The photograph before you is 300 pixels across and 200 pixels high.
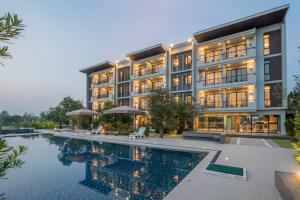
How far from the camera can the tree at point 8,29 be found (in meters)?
1.20

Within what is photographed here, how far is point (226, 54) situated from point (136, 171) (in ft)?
59.0

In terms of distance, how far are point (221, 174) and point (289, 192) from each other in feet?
7.51

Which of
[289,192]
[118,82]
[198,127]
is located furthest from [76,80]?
[289,192]

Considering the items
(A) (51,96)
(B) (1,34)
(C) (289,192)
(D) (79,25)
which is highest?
(D) (79,25)

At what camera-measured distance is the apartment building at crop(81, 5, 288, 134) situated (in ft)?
56.8

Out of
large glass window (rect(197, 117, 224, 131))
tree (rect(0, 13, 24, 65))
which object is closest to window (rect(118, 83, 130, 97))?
large glass window (rect(197, 117, 224, 131))

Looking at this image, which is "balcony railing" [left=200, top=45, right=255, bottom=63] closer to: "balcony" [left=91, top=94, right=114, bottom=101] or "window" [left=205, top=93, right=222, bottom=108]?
"window" [left=205, top=93, right=222, bottom=108]

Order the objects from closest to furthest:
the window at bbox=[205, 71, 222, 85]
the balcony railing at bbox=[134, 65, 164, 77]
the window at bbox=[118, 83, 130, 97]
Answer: the window at bbox=[205, 71, 222, 85], the balcony railing at bbox=[134, 65, 164, 77], the window at bbox=[118, 83, 130, 97]

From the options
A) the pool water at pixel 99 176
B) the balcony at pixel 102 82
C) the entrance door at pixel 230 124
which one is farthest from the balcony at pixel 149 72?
the pool water at pixel 99 176

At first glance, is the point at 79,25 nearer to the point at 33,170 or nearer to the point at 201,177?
the point at 33,170

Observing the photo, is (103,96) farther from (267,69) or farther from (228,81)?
(267,69)

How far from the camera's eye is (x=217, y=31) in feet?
65.8

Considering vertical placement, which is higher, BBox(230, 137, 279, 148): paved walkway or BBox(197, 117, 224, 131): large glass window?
BBox(197, 117, 224, 131): large glass window

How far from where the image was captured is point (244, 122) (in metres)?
19.0
